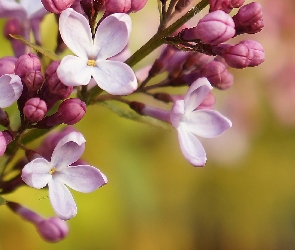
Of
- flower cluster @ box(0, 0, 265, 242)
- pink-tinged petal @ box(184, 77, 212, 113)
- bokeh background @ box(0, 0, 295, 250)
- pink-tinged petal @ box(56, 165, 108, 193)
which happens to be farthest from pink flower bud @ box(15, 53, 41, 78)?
bokeh background @ box(0, 0, 295, 250)

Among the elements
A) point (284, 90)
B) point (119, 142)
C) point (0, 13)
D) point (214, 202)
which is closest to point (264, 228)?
point (214, 202)

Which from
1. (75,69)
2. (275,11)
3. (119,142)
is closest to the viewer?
(75,69)

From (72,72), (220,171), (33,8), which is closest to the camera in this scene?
(72,72)

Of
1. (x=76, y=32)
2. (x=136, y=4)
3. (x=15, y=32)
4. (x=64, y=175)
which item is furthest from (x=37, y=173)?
(x=15, y=32)

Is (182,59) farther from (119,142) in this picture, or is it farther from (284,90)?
(284,90)

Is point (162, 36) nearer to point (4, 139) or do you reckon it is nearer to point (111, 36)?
point (111, 36)

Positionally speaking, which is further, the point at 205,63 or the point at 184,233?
the point at 184,233

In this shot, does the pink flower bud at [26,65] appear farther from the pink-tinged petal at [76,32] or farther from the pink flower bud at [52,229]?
the pink flower bud at [52,229]

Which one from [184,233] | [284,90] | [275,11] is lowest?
[184,233]
